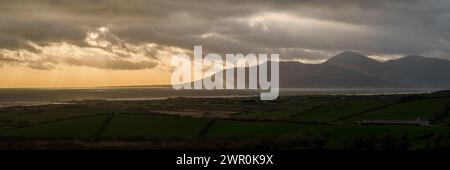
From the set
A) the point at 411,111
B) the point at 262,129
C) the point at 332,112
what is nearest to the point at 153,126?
the point at 262,129

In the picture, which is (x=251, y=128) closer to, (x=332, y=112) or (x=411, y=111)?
(x=332, y=112)

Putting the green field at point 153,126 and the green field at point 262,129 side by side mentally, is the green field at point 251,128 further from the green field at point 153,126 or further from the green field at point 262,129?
the green field at point 153,126

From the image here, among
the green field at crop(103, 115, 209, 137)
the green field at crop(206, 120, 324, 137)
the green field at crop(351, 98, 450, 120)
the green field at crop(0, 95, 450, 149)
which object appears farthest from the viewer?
the green field at crop(351, 98, 450, 120)

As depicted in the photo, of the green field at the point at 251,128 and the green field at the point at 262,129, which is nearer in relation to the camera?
the green field at the point at 262,129

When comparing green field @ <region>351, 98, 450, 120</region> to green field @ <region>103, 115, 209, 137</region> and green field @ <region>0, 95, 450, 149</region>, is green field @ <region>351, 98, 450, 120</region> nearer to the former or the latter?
green field @ <region>0, 95, 450, 149</region>

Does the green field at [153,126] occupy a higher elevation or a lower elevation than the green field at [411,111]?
lower

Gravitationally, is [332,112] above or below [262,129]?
above

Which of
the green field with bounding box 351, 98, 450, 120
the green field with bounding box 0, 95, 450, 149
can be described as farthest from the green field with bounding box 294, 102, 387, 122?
the green field with bounding box 351, 98, 450, 120

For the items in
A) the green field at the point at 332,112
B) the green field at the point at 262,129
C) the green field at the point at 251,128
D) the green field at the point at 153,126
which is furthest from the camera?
the green field at the point at 332,112

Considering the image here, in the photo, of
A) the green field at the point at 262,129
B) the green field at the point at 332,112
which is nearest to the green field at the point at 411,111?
the green field at the point at 262,129
